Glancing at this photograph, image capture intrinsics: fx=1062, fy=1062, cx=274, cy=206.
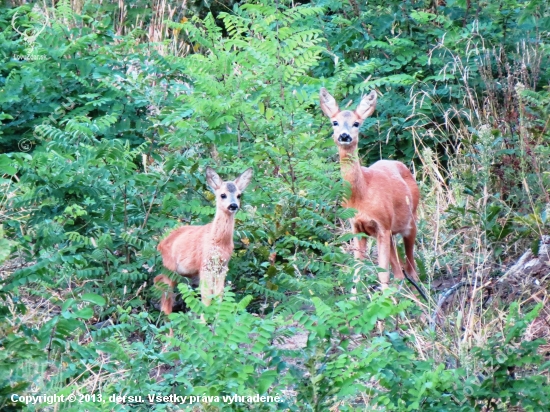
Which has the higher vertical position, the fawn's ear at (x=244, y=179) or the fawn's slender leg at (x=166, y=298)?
the fawn's ear at (x=244, y=179)

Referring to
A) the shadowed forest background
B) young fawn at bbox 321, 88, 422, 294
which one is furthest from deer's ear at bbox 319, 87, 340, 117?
the shadowed forest background

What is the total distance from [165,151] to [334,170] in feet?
10.9

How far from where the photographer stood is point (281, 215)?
31.3 feet

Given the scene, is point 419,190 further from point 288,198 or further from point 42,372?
point 42,372

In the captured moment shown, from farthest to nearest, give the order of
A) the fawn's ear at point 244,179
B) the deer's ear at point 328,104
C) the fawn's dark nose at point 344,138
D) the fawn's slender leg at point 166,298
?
the deer's ear at point 328,104 < the fawn's dark nose at point 344,138 < the fawn's ear at point 244,179 < the fawn's slender leg at point 166,298

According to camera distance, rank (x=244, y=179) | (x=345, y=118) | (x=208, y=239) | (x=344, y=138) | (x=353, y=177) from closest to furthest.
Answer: (x=208, y=239) < (x=244, y=179) < (x=353, y=177) < (x=344, y=138) < (x=345, y=118)

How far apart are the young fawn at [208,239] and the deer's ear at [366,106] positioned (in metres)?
1.59

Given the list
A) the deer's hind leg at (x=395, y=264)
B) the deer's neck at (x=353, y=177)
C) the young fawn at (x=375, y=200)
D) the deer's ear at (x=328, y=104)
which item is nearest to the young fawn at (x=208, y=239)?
the deer's neck at (x=353, y=177)

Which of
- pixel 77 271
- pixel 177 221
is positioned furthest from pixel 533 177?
pixel 77 271

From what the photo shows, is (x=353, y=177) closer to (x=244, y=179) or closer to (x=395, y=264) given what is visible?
(x=395, y=264)

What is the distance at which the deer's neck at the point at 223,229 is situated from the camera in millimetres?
9242

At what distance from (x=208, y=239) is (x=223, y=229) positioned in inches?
6.2

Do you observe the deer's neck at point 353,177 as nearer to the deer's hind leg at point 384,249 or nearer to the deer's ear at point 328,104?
the deer's hind leg at point 384,249

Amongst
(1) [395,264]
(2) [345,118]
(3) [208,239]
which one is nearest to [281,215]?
(3) [208,239]
